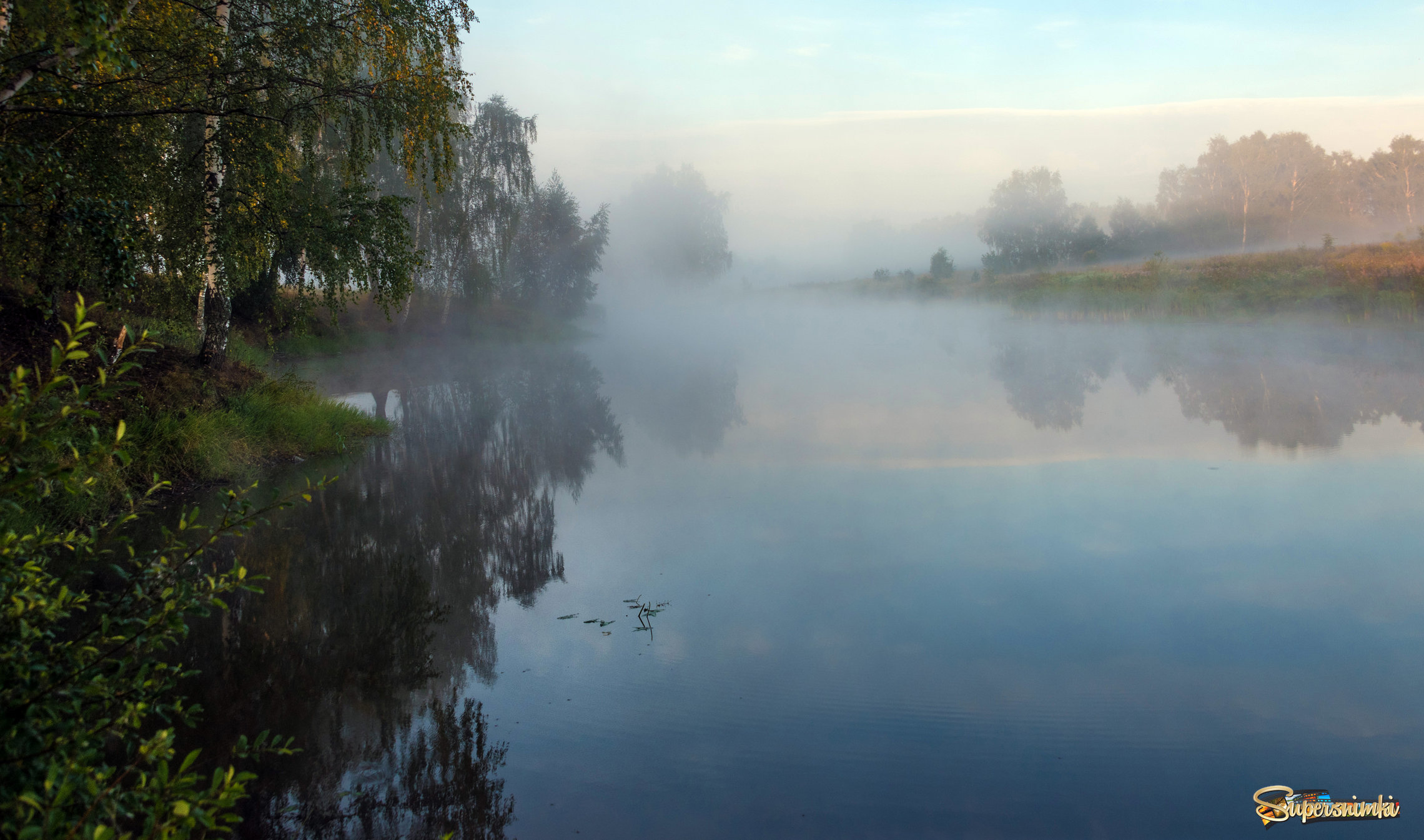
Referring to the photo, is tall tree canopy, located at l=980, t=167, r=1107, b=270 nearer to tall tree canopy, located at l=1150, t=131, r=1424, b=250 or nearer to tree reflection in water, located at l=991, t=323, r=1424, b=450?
tall tree canopy, located at l=1150, t=131, r=1424, b=250

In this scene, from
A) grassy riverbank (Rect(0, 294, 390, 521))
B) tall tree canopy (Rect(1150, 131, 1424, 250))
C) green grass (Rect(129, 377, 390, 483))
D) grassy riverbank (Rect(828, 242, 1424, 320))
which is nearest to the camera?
grassy riverbank (Rect(0, 294, 390, 521))

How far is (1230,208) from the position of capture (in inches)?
2244

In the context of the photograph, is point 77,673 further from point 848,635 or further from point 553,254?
point 553,254

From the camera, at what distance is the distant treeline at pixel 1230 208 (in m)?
48.8

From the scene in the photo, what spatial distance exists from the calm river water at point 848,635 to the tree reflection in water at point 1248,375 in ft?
0.89

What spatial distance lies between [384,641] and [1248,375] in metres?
17.0

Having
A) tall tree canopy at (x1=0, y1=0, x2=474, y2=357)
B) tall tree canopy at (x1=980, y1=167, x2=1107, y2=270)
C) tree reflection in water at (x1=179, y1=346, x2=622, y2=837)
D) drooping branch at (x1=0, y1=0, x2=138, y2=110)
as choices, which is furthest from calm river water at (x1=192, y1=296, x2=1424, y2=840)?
tall tree canopy at (x1=980, y1=167, x2=1107, y2=270)

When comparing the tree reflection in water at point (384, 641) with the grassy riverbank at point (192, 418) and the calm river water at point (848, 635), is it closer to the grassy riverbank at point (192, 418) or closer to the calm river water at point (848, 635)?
the calm river water at point (848, 635)

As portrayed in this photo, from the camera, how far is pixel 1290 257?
28.7 m

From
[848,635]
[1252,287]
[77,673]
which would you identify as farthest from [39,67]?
[1252,287]

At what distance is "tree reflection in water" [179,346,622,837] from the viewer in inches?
130

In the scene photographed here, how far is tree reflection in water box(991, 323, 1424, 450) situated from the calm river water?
0.89ft

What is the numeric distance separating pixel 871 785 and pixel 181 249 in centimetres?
910

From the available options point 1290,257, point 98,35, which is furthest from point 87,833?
point 1290,257
